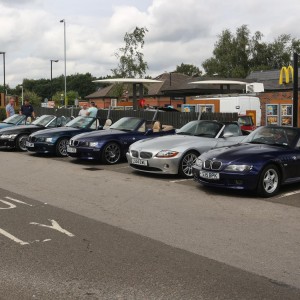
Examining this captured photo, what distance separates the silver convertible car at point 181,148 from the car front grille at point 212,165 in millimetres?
1696

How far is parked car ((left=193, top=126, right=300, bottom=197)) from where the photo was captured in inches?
316

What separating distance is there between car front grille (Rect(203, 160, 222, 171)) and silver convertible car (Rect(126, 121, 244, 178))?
170 cm

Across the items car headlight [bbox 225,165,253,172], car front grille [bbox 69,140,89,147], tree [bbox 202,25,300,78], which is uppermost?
tree [bbox 202,25,300,78]

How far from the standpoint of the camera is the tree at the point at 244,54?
6341 centimetres

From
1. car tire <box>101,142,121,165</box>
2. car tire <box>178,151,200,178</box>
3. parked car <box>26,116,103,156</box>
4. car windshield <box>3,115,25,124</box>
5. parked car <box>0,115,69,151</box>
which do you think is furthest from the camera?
car windshield <box>3,115,25,124</box>

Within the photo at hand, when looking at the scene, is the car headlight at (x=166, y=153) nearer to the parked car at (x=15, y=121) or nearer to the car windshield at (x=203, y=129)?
the car windshield at (x=203, y=129)

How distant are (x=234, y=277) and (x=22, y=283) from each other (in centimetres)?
191

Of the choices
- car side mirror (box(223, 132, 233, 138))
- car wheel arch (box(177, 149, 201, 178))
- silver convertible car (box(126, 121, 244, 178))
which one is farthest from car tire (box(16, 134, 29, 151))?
car side mirror (box(223, 132, 233, 138))

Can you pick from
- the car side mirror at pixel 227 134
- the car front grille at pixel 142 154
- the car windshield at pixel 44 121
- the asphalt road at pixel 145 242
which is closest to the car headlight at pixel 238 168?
the asphalt road at pixel 145 242

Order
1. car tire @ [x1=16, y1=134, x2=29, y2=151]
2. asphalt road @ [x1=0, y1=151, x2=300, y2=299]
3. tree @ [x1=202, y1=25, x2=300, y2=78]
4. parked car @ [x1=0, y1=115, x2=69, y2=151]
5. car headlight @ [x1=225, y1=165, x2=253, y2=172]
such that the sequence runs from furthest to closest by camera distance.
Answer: tree @ [x1=202, y1=25, x2=300, y2=78], car tire @ [x1=16, y1=134, x2=29, y2=151], parked car @ [x1=0, y1=115, x2=69, y2=151], car headlight @ [x1=225, y1=165, x2=253, y2=172], asphalt road @ [x1=0, y1=151, x2=300, y2=299]

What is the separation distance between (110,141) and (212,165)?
4.91 m

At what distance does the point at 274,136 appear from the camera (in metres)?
9.17

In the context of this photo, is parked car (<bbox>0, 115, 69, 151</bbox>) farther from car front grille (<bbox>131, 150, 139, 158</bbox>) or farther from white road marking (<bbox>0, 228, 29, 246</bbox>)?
white road marking (<bbox>0, 228, 29, 246</bbox>)

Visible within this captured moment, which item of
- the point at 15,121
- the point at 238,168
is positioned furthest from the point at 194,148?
the point at 15,121
